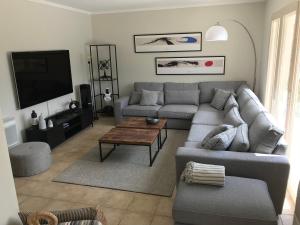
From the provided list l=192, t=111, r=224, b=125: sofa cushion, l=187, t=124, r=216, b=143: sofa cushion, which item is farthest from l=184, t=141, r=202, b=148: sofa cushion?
l=192, t=111, r=224, b=125: sofa cushion

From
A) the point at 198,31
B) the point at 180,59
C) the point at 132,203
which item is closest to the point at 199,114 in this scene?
the point at 180,59

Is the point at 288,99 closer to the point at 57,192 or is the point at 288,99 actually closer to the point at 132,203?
the point at 132,203

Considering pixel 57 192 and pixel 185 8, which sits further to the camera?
pixel 185 8

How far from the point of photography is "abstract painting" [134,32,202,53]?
550 cm

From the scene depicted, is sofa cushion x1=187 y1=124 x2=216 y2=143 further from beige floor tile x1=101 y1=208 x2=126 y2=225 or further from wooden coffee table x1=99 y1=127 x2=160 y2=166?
beige floor tile x1=101 y1=208 x2=126 y2=225

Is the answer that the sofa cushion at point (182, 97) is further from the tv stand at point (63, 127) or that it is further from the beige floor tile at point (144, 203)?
the beige floor tile at point (144, 203)

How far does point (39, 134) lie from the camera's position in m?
4.02

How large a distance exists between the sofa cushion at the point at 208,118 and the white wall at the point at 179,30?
4.07 feet

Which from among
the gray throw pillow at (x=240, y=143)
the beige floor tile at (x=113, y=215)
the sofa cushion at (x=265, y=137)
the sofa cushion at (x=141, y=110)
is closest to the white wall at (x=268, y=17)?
the sofa cushion at (x=265, y=137)

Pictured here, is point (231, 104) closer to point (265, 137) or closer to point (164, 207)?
point (265, 137)

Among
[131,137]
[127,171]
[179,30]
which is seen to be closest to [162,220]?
[127,171]

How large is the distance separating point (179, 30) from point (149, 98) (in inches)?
63.8

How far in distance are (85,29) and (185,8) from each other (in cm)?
229

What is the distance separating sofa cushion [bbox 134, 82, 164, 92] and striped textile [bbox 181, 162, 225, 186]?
3.54 metres
